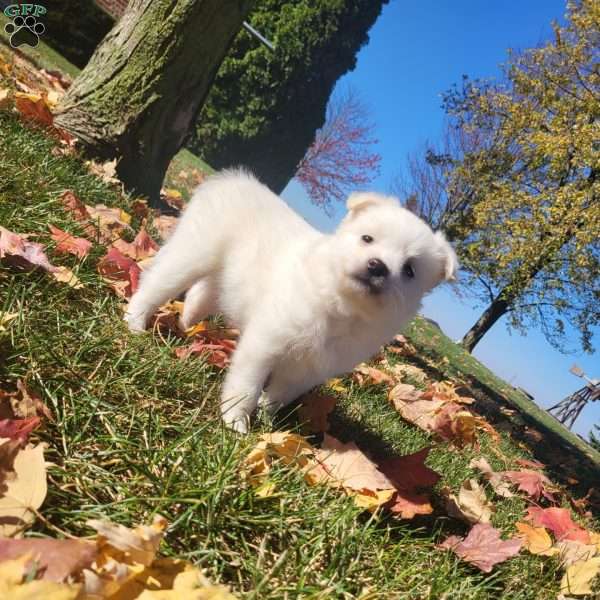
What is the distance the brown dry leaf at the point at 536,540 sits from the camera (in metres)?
2.46

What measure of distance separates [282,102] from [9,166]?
22.6 metres

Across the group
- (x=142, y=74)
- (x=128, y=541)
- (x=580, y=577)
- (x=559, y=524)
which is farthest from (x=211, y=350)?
(x=142, y=74)

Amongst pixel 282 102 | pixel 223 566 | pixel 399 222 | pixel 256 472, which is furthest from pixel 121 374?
pixel 282 102

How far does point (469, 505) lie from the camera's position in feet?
8.66

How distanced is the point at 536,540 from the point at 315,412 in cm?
116

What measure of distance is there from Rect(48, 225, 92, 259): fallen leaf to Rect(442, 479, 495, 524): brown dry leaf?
2062 mm

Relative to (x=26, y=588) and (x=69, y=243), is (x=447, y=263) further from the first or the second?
(x=26, y=588)

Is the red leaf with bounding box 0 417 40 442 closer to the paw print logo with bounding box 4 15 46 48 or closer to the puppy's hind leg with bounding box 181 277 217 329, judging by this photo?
the puppy's hind leg with bounding box 181 277 217 329

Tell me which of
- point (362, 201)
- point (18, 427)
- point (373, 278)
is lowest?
point (18, 427)

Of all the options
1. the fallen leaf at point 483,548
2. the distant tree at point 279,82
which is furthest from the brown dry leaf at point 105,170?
the distant tree at point 279,82

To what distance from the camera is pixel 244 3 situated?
4.81m

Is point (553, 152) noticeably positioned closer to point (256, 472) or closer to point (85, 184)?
point (85, 184)

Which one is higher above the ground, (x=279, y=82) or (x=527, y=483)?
(x=279, y=82)

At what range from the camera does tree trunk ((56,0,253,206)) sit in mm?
4602
